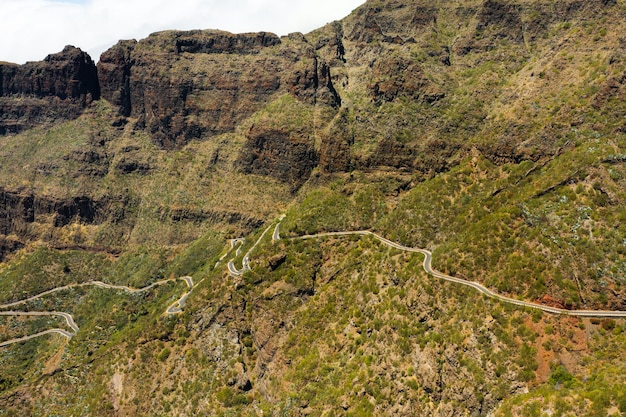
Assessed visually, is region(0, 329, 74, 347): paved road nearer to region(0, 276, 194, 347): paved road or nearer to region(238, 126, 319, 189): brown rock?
region(0, 276, 194, 347): paved road

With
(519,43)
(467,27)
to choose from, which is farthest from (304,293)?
(467,27)

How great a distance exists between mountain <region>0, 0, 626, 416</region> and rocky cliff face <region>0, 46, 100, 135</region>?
76 centimetres

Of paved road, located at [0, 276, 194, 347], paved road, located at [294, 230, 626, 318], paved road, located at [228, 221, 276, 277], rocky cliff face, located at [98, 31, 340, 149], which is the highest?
rocky cliff face, located at [98, 31, 340, 149]

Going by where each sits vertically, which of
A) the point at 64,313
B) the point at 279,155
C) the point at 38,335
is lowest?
the point at 38,335

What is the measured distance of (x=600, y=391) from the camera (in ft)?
132

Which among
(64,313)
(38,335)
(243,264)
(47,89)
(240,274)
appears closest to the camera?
(240,274)

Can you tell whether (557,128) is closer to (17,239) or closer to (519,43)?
(519,43)

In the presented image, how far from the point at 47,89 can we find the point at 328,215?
122613 mm

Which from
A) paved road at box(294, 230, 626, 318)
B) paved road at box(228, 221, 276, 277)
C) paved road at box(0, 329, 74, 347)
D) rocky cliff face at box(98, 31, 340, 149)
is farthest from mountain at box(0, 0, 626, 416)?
A: paved road at box(228, 221, 276, 277)

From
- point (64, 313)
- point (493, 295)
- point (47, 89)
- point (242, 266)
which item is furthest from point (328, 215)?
point (47, 89)

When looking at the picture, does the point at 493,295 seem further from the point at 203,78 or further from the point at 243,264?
the point at 203,78

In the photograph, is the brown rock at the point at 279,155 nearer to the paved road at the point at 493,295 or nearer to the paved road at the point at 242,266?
the paved road at the point at 242,266

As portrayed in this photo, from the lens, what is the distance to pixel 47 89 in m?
155

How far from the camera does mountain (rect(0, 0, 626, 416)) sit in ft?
181
